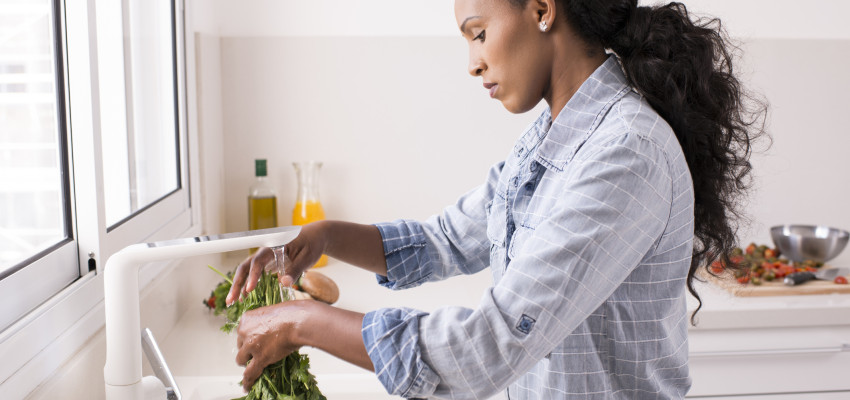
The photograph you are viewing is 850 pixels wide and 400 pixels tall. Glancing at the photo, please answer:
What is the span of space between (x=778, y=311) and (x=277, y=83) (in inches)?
55.3

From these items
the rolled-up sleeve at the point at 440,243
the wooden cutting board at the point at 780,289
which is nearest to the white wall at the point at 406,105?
the wooden cutting board at the point at 780,289

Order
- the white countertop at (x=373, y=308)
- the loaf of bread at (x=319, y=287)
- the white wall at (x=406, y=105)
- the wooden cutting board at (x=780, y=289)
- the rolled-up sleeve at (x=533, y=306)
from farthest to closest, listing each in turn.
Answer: the white wall at (x=406, y=105) < the wooden cutting board at (x=780, y=289) < the loaf of bread at (x=319, y=287) < the white countertop at (x=373, y=308) < the rolled-up sleeve at (x=533, y=306)

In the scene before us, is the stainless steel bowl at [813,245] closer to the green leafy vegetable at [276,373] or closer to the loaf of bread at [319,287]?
the loaf of bread at [319,287]

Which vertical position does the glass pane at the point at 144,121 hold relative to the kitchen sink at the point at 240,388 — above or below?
above

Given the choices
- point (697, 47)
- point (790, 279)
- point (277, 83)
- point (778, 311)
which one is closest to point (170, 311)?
point (277, 83)

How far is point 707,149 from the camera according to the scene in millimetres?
874

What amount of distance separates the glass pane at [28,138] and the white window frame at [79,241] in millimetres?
21

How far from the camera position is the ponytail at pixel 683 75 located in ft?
2.80

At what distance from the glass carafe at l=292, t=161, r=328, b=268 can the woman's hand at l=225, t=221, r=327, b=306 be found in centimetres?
85

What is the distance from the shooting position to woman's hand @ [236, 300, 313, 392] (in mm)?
706

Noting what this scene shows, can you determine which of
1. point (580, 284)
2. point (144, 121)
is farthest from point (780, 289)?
point (144, 121)

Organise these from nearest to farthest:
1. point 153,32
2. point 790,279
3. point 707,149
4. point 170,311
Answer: point 707,149 → point 170,311 → point 153,32 → point 790,279

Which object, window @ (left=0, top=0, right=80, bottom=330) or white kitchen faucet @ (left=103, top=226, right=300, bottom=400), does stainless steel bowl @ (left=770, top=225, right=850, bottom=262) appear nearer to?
white kitchen faucet @ (left=103, top=226, right=300, bottom=400)

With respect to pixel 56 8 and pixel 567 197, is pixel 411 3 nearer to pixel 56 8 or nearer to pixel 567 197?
Result: pixel 56 8
